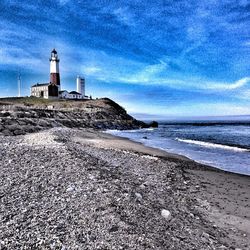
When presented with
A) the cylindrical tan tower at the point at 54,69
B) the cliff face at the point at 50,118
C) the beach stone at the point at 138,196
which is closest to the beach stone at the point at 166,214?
the beach stone at the point at 138,196

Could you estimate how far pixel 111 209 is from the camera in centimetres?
752

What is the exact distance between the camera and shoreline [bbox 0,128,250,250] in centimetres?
607

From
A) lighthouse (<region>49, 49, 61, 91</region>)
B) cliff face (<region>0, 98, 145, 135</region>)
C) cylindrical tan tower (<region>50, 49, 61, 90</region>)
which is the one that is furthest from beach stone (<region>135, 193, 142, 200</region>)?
cylindrical tan tower (<region>50, 49, 61, 90</region>)

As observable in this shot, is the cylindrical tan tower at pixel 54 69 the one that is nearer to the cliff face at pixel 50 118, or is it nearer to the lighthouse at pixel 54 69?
the lighthouse at pixel 54 69

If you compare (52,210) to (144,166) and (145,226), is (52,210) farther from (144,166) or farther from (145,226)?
(144,166)

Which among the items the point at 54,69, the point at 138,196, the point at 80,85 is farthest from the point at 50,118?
the point at 80,85

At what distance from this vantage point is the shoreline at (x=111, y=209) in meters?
6.07

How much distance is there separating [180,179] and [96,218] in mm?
7216

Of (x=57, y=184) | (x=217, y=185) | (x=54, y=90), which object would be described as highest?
(x=54, y=90)

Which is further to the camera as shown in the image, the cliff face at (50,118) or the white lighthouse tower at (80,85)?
the white lighthouse tower at (80,85)

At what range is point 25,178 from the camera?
10047 millimetres

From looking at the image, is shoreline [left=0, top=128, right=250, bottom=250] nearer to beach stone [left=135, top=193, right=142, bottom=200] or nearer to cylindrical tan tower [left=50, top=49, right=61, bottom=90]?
beach stone [left=135, top=193, right=142, bottom=200]

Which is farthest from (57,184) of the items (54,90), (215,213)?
(54,90)

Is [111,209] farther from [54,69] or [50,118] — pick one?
[54,69]
